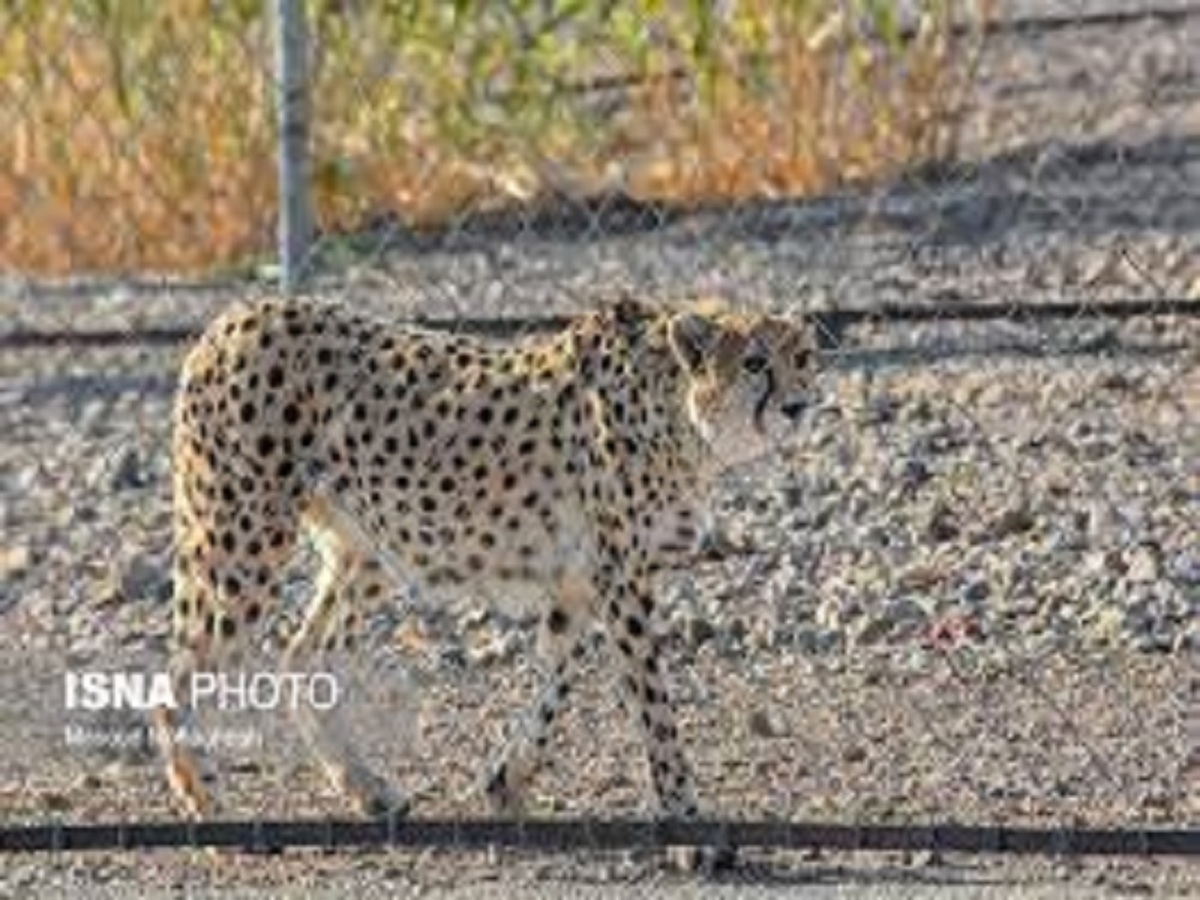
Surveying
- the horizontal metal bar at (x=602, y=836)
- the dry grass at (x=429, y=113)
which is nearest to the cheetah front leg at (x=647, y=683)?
the horizontal metal bar at (x=602, y=836)

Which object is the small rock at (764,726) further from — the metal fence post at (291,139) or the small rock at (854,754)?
the metal fence post at (291,139)

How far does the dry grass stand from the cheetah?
4.42m

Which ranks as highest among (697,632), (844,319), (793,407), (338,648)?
(793,407)

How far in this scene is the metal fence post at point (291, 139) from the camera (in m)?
9.79

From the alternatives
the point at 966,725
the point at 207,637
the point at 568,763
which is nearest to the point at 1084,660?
the point at 966,725

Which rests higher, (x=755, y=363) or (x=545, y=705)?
(x=755, y=363)

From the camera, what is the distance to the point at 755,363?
7645 mm

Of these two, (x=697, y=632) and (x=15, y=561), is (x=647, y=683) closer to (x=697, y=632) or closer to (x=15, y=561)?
(x=697, y=632)

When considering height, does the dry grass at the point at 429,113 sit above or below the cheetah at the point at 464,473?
below

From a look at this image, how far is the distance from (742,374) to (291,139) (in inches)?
95.2

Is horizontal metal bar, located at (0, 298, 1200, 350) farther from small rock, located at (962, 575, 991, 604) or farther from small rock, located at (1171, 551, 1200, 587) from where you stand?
small rock, located at (1171, 551, 1200, 587)

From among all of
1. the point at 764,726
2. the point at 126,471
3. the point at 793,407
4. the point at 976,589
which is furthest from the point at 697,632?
the point at 126,471

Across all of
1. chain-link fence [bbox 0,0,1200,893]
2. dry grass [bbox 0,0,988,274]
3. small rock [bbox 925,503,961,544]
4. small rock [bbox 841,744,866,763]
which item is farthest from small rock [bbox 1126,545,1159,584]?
dry grass [bbox 0,0,988,274]

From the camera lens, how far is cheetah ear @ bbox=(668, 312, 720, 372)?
7.70 metres
